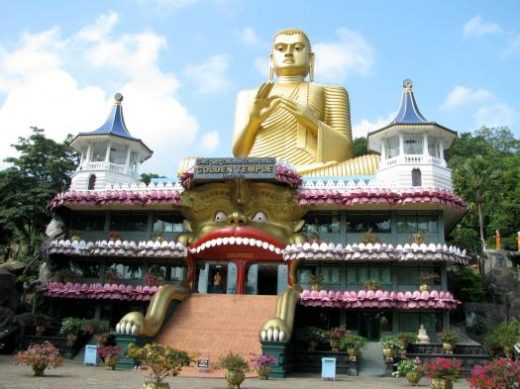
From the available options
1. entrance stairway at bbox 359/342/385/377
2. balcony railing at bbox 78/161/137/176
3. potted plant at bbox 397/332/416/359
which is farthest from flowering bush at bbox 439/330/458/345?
balcony railing at bbox 78/161/137/176

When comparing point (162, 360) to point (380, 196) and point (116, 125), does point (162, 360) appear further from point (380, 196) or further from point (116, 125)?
point (116, 125)

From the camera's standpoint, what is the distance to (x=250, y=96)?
3634cm

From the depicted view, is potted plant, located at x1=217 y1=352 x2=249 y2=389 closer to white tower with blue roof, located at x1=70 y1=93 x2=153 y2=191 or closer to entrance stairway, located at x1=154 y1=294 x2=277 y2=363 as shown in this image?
entrance stairway, located at x1=154 y1=294 x2=277 y2=363

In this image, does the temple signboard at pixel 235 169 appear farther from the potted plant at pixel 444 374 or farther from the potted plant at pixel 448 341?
the potted plant at pixel 444 374

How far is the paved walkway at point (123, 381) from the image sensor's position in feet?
46.4

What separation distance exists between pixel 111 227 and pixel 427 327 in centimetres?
1656

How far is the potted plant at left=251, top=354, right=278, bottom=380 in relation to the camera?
1684 centimetres

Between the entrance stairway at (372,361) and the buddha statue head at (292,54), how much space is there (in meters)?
20.4

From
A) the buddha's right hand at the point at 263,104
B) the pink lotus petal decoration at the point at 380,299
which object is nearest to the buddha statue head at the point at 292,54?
the buddha's right hand at the point at 263,104

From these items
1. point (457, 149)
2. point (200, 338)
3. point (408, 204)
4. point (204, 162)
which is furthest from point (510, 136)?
point (200, 338)

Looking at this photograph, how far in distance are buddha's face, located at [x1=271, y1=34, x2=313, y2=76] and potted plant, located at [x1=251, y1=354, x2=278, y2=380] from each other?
24379 millimetres

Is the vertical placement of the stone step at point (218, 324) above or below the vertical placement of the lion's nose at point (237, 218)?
below

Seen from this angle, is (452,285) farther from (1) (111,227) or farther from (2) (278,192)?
(1) (111,227)

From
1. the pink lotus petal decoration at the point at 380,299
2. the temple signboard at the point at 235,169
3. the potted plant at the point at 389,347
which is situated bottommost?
the potted plant at the point at 389,347
